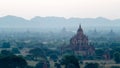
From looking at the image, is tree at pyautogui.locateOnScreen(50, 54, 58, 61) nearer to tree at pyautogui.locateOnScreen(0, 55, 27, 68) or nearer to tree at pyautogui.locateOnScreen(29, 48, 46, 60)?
tree at pyautogui.locateOnScreen(29, 48, 46, 60)

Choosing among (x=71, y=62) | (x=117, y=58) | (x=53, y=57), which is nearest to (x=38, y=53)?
(x=53, y=57)

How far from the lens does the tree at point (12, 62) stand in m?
54.0

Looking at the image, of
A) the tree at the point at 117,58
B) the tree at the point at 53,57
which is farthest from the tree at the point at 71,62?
the tree at the point at 53,57

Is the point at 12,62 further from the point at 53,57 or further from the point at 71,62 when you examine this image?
the point at 53,57

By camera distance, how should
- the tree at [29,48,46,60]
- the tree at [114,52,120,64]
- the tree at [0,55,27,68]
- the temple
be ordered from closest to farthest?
the tree at [0,55,27,68] → the tree at [114,52,120,64] → the tree at [29,48,46,60] → the temple

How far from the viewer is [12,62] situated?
55188mm

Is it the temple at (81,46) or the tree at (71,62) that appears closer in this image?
the tree at (71,62)

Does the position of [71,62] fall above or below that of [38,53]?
above

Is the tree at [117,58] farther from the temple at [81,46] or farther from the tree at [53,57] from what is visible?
the temple at [81,46]

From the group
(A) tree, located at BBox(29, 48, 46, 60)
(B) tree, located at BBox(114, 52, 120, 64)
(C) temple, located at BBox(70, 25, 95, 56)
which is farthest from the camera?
(C) temple, located at BBox(70, 25, 95, 56)

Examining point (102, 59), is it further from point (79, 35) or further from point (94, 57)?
point (79, 35)

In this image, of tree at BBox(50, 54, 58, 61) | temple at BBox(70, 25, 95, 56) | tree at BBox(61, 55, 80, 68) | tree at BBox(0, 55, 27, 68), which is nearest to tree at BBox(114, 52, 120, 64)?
tree at BBox(50, 54, 58, 61)

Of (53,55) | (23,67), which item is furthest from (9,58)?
(53,55)

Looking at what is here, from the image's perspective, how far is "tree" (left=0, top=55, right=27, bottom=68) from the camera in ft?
177
